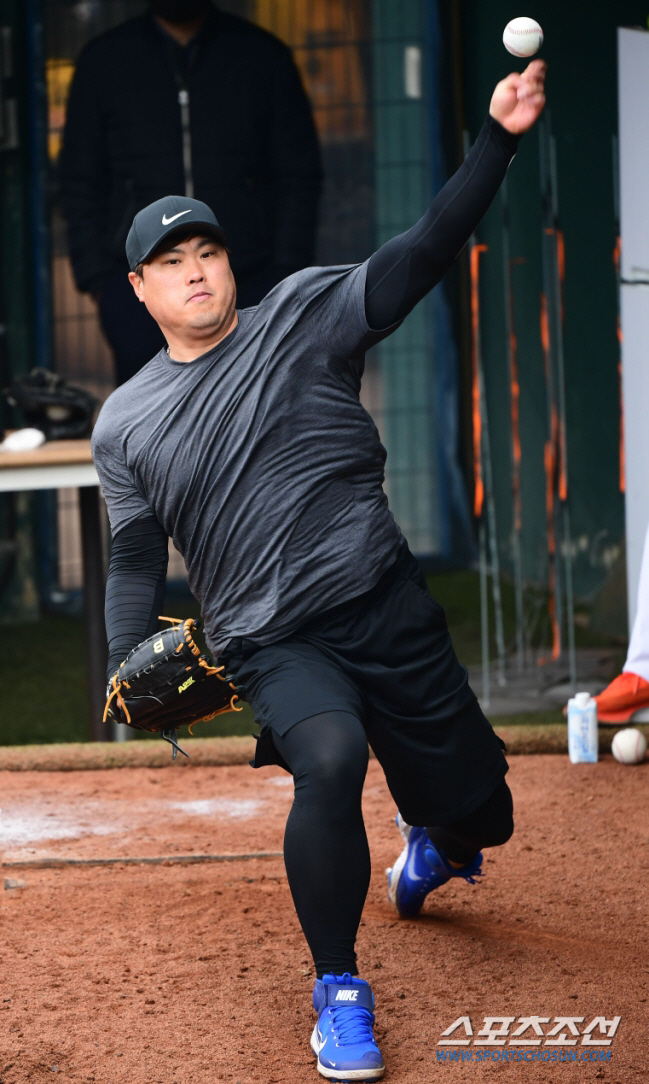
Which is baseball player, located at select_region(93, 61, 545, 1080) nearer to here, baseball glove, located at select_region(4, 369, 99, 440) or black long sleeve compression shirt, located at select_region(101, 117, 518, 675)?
black long sleeve compression shirt, located at select_region(101, 117, 518, 675)

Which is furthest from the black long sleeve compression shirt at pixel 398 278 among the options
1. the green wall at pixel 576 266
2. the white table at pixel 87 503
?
the green wall at pixel 576 266

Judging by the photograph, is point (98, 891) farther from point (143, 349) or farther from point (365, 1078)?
point (143, 349)

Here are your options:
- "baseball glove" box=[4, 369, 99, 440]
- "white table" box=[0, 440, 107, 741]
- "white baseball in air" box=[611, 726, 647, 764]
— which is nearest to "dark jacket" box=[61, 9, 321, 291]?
"baseball glove" box=[4, 369, 99, 440]

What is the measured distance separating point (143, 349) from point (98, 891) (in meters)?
3.45

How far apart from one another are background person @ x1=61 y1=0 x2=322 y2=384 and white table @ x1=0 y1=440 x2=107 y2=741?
1450 mm

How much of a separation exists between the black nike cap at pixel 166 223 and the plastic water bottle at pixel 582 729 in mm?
2305

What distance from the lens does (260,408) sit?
9.77 feet

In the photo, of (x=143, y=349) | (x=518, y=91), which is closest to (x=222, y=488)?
(x=518, y=91)

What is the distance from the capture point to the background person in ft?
21.4

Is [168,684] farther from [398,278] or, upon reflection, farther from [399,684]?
[398,278]

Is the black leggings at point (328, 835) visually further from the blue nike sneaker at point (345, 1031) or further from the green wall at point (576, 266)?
the green wall at point (576, 266)

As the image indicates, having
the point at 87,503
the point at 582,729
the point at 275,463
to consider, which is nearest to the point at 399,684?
the point at 275,463

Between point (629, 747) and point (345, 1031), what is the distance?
A: 230cm

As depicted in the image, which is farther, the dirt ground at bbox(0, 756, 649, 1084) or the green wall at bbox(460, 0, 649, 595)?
the green wall at bbox(460, 0, 649, 595)
